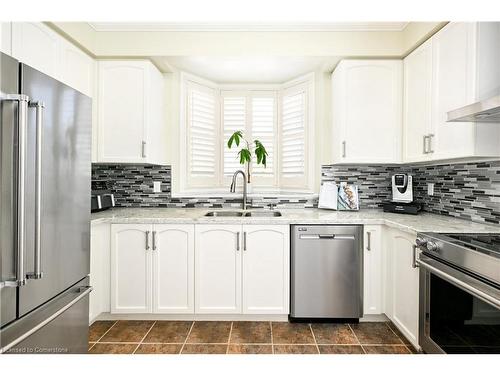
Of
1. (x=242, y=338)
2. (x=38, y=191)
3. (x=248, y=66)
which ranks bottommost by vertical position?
(x=242, y=338)

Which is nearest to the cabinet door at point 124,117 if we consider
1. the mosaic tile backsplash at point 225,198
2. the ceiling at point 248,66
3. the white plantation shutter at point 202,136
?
the ceiling at point 248,66

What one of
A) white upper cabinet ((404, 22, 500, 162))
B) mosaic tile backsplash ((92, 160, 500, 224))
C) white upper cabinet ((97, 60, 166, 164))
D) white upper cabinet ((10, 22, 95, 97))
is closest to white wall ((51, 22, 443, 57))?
white upper cabinet ((97, 60, 166, 164))

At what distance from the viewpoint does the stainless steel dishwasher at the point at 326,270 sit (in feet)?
7.29

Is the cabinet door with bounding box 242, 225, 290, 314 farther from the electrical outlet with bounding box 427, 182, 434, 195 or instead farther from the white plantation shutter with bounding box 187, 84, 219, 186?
the electrical outlet with bounding box 427, 182, 434, 195

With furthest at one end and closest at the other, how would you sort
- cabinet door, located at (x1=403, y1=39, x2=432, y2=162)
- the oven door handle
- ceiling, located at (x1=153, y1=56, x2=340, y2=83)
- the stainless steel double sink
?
1. the stainless steel double sink
2. ceiling, located at (x1=153, y1=56, x2=340, y2=83)
3. cabinet door, located at (x1=403, y1=39, x2=432, y2=162)
4. the oven door handle

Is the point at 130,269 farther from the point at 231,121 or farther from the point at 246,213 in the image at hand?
the point at 231,121

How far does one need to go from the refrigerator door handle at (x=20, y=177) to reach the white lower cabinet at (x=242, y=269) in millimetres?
1336

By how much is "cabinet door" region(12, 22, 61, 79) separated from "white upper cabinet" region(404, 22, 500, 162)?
2685 mm

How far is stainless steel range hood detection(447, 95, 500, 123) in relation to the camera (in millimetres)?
1335

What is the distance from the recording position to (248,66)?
106 inches

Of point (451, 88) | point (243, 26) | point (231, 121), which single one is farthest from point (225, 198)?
point (451, 88)

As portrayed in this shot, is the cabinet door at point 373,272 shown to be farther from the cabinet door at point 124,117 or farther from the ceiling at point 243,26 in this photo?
the cabinet door at point 124,117

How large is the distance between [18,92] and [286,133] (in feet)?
7.78

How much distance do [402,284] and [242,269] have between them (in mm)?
1152
